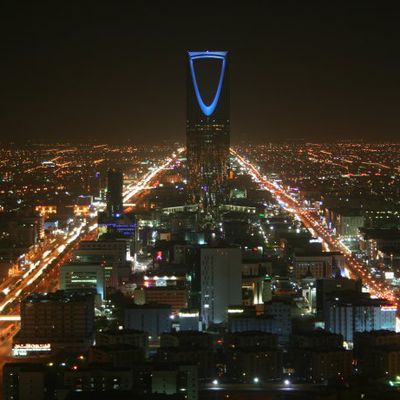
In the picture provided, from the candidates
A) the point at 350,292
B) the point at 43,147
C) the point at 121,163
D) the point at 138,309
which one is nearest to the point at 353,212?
the point at 350,292

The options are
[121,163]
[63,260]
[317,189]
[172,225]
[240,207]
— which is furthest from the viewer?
[121,163]

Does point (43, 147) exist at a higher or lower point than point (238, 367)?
higher

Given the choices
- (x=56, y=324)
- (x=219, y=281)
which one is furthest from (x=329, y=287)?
(x=56, y=324)

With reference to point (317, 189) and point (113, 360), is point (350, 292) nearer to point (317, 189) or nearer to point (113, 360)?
point (113, 360)

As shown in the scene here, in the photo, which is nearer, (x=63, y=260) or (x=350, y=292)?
(x=350, y=292)

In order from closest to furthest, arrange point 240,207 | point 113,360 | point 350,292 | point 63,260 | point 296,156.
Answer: point 113,360, point 350,292, point 63,260, point 240,207, point 296,156

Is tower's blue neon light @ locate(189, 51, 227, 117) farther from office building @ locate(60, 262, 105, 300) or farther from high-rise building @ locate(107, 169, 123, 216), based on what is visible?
office building @ locate(60, 262, 105, 300)

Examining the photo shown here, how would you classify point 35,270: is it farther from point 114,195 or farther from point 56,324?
point 114,195
